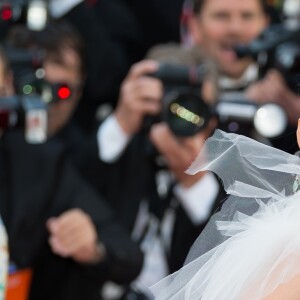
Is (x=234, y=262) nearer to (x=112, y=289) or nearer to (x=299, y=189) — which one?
(x=299, y=189)

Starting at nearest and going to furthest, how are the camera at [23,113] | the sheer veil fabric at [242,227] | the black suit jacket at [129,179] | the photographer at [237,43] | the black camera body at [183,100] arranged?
the sheer veil fabric at [242,227], the camera at [23,113], the black camera body at [183,100], the photographer at [237,43], the black suit jacket at [129,179]

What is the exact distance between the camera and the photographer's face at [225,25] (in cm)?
297

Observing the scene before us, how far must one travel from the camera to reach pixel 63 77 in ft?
10.0

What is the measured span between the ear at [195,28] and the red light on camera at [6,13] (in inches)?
24.2

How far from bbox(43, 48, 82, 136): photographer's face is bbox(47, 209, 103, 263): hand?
668 mm

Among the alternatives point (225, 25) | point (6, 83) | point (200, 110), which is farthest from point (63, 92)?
point (225, 25)

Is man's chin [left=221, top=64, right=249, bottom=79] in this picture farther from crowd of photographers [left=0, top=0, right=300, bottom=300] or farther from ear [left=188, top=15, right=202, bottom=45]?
ear [left=188, top=15, right=202, bottom=45]

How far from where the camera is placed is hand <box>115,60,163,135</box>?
8.64 feet

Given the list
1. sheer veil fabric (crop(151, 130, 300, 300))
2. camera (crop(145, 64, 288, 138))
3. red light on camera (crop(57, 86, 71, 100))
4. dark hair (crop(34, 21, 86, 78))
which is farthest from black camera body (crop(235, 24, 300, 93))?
sheer veil fabric (crop(151, 130, 300, 300))

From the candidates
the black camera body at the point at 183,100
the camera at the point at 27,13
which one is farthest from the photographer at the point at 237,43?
the camera at the point at 27,13

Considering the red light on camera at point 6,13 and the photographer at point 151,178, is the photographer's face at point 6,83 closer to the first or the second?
the photographer at point 151,178

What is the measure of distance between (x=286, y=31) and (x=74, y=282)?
980mm

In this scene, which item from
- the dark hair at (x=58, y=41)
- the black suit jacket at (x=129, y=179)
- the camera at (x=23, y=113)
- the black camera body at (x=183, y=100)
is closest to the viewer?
the camera at (x=23, y=113)

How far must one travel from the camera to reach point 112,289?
2.92 metres
